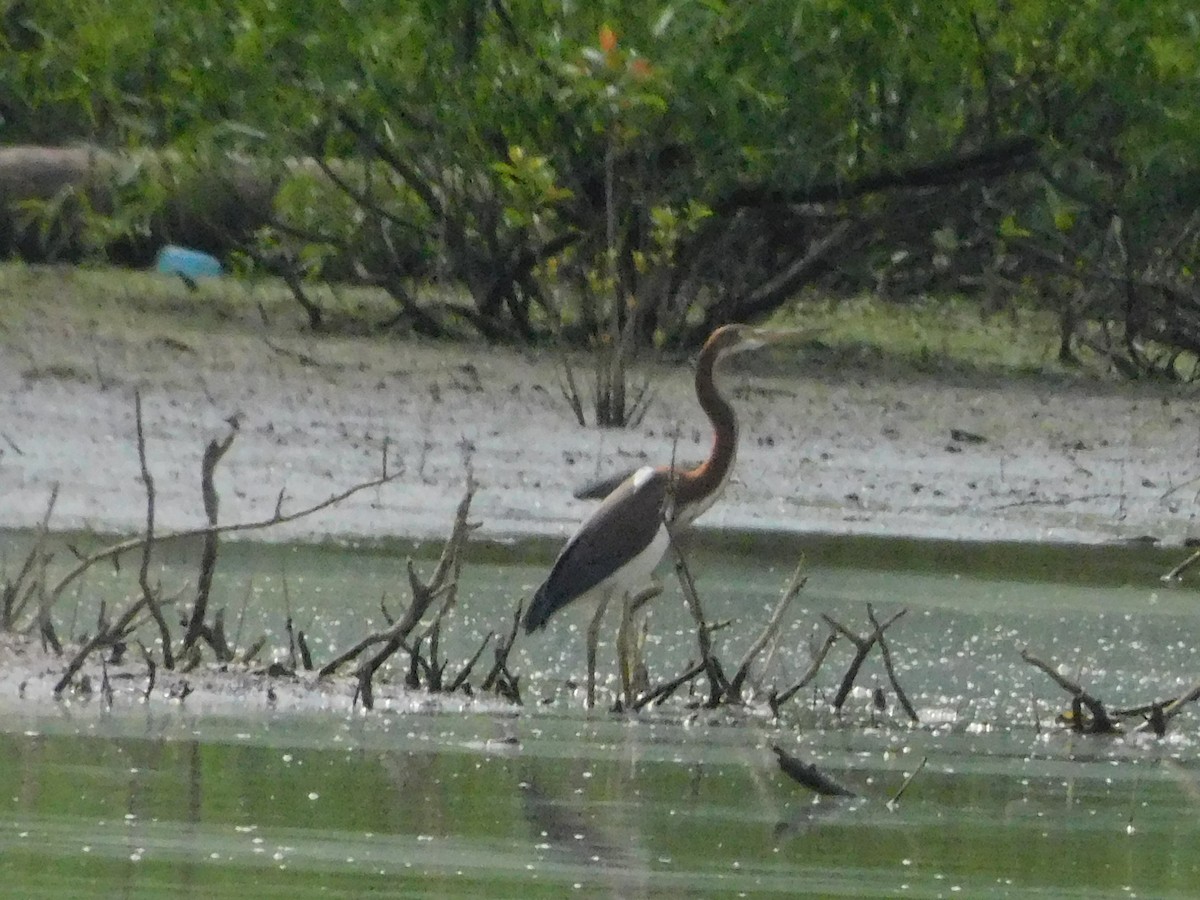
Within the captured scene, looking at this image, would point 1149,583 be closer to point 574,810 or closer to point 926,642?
point 926,642

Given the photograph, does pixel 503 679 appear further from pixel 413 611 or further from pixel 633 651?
pixel 633 651

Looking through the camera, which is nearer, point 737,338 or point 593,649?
point 593,649

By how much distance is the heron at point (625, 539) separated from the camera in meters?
7.18

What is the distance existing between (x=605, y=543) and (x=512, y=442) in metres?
3.68

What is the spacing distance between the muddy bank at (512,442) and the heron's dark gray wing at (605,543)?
5.52ft

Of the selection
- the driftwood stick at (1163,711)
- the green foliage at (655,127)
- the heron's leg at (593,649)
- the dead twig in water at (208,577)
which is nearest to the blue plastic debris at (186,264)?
the green foliage at (655,127)

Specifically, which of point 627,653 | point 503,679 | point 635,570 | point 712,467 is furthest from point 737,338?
point 503,679

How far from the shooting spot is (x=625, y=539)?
7.46m

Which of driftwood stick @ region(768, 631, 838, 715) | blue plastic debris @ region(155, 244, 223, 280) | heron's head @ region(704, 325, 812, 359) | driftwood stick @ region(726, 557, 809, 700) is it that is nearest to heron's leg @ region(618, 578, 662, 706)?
driftwood stick @ region(726, 557, 809, 700)

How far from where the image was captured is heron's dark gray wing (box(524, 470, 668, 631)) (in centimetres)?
719

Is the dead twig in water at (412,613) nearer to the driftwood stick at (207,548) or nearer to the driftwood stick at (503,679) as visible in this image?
the driftwood stick at (503,679)

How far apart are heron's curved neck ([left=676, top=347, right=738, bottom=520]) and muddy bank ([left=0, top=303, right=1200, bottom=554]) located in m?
1.05

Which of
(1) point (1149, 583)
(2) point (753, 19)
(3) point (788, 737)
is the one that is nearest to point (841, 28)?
(2) point (753, 19)

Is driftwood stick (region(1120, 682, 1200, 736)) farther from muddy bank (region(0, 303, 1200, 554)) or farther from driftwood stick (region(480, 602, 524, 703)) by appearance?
muddy bank (region(0, 303, 1200, 554))
